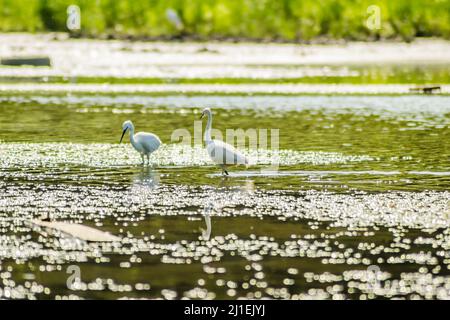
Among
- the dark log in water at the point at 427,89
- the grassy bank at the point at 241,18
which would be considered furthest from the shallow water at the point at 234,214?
the grassy bank at the point at 241,18

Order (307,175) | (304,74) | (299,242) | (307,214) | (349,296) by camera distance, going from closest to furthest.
Result: (349,296) < (299,242) < (307,214) < (307,175) < (304,74)

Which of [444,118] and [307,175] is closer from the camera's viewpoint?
[307,175]

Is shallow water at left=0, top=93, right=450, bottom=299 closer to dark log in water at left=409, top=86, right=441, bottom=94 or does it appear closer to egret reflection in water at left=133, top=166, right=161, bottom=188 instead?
egret reflection in water at left=133, top=166, right=161, bottom=188

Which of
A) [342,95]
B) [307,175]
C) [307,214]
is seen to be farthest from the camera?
[342,95]

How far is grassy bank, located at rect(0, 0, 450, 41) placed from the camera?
163 feet

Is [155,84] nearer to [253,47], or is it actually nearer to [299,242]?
[253,47]

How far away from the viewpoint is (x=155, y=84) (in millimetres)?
34188

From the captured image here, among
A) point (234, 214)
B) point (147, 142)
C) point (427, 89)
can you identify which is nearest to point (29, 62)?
point (427, 89)

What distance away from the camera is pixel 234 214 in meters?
13.4

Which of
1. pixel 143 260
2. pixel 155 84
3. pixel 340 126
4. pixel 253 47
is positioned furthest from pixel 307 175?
pixel 253 47

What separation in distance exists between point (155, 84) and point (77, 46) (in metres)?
12.7

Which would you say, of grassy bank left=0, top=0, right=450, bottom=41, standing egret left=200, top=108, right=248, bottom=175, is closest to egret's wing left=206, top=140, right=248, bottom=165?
standing egret left=200, top=108, right=248, bottom=175

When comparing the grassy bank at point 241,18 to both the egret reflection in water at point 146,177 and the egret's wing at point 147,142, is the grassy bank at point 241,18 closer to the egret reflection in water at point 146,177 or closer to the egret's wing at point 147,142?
the egret's wing at point 147,142

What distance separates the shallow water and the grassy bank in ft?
85.8
